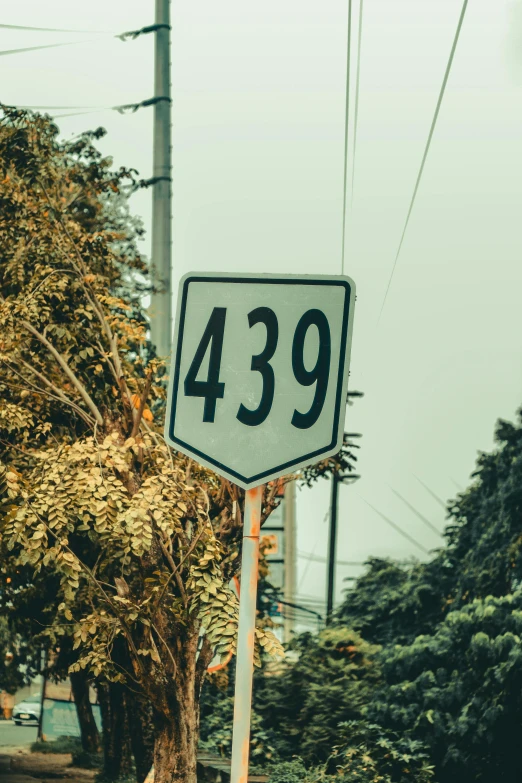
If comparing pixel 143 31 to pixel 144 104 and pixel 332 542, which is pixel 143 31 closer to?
pixel 144 104

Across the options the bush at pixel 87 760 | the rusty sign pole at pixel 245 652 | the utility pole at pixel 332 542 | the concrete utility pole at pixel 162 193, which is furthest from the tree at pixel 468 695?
the utility pole at pixel 332 542

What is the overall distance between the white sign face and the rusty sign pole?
15 cm

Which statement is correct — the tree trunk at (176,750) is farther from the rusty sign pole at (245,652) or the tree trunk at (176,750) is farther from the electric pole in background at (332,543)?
the electric pole in background at (332,543)

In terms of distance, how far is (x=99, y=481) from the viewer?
9.62 meters

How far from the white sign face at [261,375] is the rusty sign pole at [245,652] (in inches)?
6.0

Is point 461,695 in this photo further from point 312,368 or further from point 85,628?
point 312,368

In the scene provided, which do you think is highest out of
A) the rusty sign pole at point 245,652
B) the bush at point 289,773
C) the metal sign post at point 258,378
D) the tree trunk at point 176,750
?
the metal sign post at point 258,378

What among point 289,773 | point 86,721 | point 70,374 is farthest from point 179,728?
point 86,721

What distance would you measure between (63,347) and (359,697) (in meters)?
9.05

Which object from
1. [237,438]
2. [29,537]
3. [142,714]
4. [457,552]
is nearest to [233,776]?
[237,438]

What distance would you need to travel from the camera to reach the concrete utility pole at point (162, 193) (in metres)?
13.9

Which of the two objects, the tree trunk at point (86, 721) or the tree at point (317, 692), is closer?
the tree at point (317, 692)

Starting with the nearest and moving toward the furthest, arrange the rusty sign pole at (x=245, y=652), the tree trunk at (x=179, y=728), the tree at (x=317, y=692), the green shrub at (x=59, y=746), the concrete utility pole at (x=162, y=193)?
the rusty sign pole at (x=245, y=652) → the tree trunk at (x=179, y=728) → the concrete utility pole at (x=162, y=193) → the tree at (x=317, y=692) → the green shrub at (x=59, y=746)

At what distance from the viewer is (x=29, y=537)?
32.1 ft
